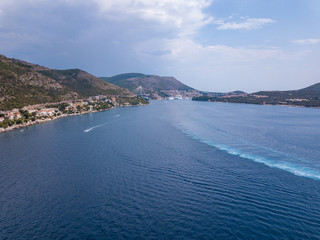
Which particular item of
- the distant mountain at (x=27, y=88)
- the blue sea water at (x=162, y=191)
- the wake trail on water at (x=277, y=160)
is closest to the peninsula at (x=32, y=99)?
the distant mountain at (x=27, y=88)

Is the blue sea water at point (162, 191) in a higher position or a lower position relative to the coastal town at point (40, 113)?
lower

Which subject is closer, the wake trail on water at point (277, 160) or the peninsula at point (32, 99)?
the wake trail on water at point (277, 160)

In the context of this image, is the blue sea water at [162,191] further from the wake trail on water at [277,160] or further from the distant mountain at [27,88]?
the distant mountain at [27,88]

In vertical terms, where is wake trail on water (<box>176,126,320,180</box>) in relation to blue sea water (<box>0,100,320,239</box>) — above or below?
above

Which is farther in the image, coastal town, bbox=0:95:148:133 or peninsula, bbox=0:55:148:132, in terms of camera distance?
peninsula, bbox=0:55:148:132

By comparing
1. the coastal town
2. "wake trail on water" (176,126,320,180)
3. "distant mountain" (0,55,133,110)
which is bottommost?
"wake trail on water" (176,126,320,180)

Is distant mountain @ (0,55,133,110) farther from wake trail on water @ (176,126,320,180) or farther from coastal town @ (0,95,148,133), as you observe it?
wake trail on water @ (176,126,320,180)

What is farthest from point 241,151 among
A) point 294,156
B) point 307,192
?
point 307,192

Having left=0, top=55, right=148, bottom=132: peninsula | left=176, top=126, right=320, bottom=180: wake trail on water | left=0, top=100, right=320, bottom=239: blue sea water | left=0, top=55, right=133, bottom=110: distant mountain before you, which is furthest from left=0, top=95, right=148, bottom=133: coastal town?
left=176, top=126, right=320, bottom=180: wake trail on water

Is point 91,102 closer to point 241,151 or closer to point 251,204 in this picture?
point 241,151
